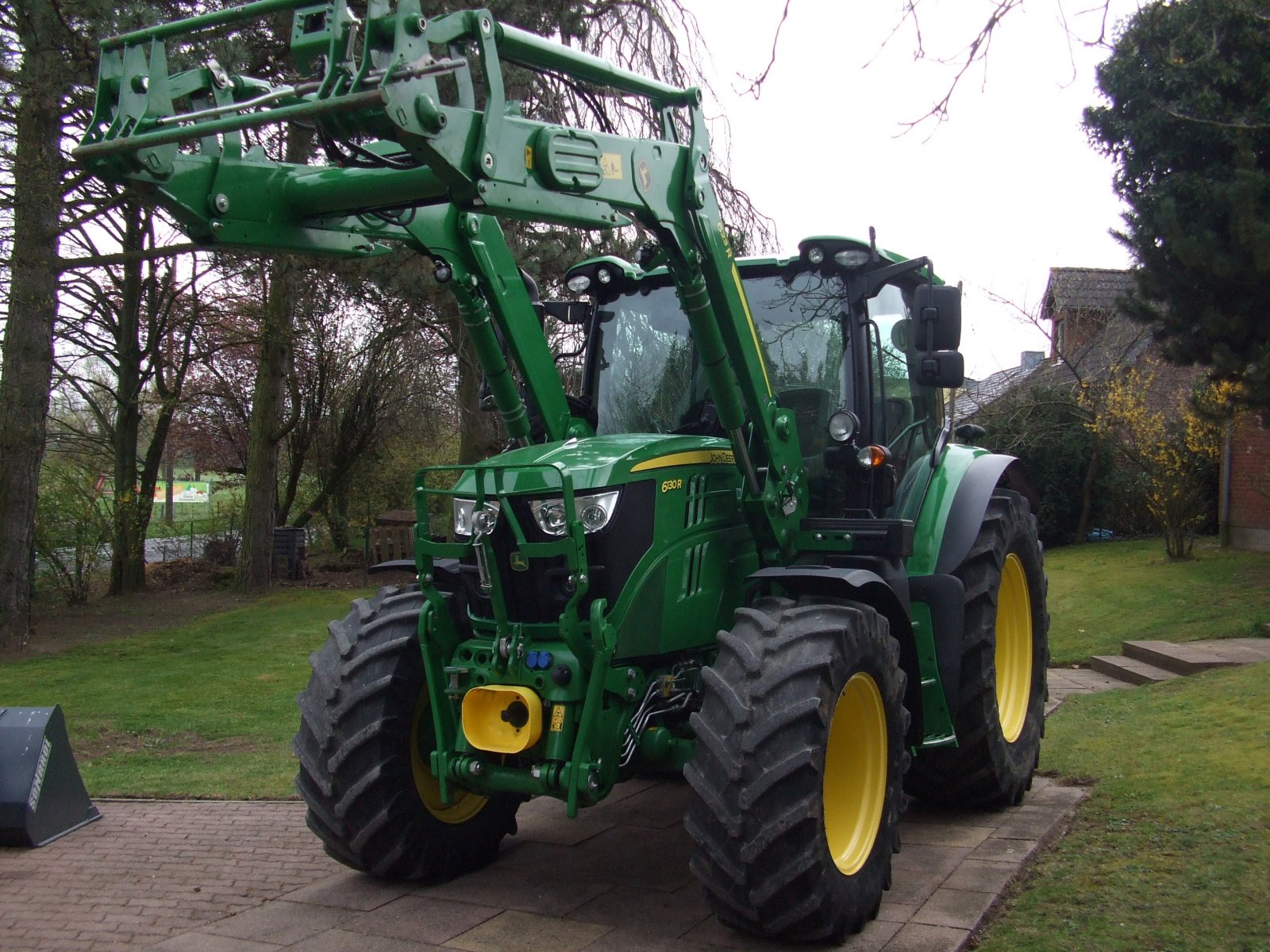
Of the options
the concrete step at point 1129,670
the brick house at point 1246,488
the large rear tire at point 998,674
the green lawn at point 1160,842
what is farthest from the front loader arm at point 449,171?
the brick house at point 1246,488

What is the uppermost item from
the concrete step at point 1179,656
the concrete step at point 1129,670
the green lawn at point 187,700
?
the concrete step at point 1179,656

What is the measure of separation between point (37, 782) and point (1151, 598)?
13.2 meters

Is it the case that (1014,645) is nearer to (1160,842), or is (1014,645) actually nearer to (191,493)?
(1160,842)

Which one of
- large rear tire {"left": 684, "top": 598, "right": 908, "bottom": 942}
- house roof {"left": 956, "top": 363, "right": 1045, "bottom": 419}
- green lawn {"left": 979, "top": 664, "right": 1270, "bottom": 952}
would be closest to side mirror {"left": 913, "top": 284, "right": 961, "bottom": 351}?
large rear tire {"left": 684, "top": 598, "right": 908, "bottom": 942}

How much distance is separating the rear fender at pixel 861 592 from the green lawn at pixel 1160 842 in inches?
33.5

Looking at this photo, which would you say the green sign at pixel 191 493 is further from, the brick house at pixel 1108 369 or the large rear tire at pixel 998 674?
the large rear tire at pixel 998 674

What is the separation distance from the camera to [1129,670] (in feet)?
34.7

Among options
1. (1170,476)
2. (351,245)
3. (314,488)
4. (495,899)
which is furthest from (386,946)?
(314,488)

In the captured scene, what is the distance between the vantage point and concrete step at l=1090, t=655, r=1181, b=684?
10227 mm

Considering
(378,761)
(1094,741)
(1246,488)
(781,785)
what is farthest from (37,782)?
(1246,488)

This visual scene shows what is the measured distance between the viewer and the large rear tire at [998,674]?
5.62 meters

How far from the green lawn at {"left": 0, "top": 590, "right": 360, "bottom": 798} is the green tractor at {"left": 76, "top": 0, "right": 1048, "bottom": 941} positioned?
99.0 inches

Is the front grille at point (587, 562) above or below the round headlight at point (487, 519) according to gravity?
below

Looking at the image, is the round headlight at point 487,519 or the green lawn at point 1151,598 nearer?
the round headlight at point 487,519
